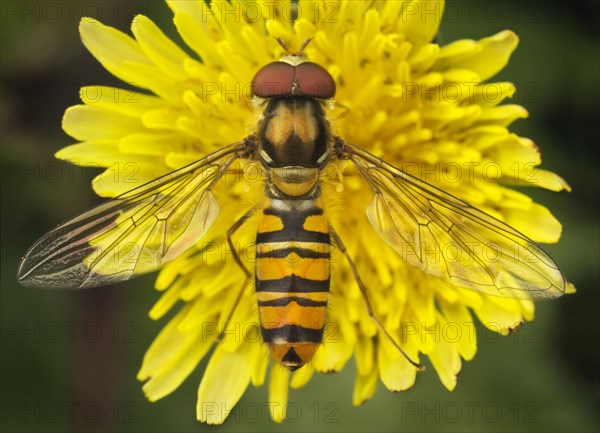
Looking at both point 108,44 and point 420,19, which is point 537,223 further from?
point 108,44

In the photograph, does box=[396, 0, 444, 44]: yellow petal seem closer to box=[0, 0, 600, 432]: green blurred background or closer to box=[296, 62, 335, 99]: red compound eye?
box=[296, 62, 335, 99]: red compound eye

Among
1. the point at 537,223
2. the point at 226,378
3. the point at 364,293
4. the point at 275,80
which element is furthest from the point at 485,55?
the point at 226,378

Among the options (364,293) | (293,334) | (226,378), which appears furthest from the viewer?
(226,378)

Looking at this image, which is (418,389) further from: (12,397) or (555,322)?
(12,397)

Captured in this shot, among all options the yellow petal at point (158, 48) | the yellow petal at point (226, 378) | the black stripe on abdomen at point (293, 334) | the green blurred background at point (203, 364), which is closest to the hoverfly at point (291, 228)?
the black stripe on abdomen at point (293, 334)

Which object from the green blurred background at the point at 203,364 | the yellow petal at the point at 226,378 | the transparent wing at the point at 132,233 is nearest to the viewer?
the transparent wing at the point at 132,233

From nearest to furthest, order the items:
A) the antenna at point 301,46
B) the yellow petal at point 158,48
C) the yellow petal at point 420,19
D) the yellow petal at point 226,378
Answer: the antenna at point 301,46
the yellow petal at point 420,19
the yellow petal at point 158,48
the yellow petal at point 226,378

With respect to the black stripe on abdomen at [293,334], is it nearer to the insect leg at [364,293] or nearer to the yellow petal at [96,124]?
the insect leg at [364,293]
